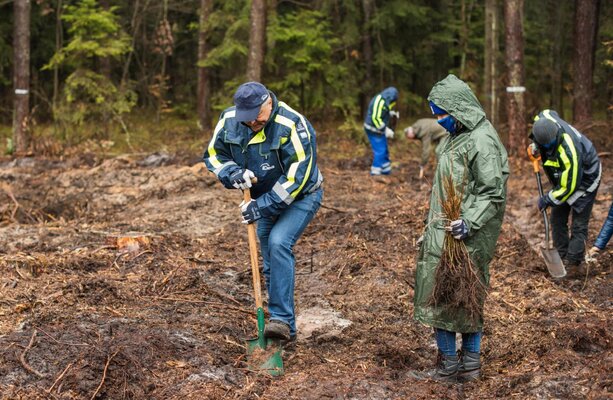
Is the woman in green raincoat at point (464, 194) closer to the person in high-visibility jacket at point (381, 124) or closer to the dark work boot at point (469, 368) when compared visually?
the dark work boot at point (469, 368)

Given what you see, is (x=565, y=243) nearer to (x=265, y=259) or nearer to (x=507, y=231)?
(x=507, y=231)

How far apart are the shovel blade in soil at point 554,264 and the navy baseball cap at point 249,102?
420 centimetres

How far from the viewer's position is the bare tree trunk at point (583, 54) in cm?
1759

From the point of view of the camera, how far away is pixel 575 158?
778cm

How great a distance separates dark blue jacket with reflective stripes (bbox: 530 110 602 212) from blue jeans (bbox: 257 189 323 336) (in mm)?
2971

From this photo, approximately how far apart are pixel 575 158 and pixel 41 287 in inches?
207

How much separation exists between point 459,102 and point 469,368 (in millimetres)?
1851

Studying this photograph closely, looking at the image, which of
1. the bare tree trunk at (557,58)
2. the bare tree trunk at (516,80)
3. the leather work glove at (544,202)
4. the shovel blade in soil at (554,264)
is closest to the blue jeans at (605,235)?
the shovel blade in soil at (554,264)

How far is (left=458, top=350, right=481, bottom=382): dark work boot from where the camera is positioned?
5.53m

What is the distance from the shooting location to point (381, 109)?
1466 centimetres

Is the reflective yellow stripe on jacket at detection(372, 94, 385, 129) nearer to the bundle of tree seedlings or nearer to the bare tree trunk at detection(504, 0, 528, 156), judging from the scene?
the bare tree trunk at detection(504, 0, 528, 156)

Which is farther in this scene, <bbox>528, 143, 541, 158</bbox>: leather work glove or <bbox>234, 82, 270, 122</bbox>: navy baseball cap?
<bbox>528, 143, 541, 158</bbox>: leather work glove

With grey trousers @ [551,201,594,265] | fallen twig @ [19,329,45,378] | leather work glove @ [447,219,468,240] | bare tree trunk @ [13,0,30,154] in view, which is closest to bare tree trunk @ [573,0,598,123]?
grey trousers @ [551,201,594,265]

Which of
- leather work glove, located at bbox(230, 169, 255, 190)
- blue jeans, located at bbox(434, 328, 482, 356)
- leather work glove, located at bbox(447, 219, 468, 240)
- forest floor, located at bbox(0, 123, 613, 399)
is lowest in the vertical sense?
forest floor, located at bbox(0, 123, 613, 399)
